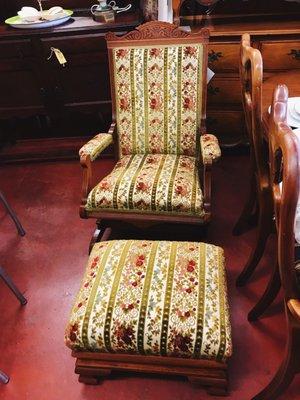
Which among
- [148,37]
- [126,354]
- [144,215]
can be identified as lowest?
[126,354]

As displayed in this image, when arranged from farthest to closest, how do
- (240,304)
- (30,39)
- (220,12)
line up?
(220,12), (30,39), (240,304)

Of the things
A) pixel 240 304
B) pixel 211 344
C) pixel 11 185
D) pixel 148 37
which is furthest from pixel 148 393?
pixel 11 185

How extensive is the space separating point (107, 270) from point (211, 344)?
423 millimetres

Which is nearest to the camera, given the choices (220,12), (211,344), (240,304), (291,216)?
(291,216)

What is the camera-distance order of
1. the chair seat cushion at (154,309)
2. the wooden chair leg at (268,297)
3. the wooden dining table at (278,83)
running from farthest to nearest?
the wooden dining table at (278,83)
the wooden chair leg at (268,297)
the chair seat cushion at (154,309)

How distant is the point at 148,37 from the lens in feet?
5.68

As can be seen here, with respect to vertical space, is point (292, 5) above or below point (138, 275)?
above

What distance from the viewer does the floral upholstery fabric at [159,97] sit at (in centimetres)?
173

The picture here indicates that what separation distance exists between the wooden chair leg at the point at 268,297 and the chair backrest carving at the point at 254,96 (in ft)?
1.16

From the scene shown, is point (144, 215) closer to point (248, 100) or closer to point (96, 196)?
point (96, 196)

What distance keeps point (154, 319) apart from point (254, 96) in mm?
781

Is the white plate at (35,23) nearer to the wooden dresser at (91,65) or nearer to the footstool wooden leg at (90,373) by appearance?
the wooden dresser at (91,65)

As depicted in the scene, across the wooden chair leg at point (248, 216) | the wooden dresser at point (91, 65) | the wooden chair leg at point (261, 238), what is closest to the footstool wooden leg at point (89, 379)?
the wooden chair leg at point (261, 238)

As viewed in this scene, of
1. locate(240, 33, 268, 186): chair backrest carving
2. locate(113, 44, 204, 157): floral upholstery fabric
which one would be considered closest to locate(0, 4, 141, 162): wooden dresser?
locate(113, 44, 204, 157): floral upholstery fabric
